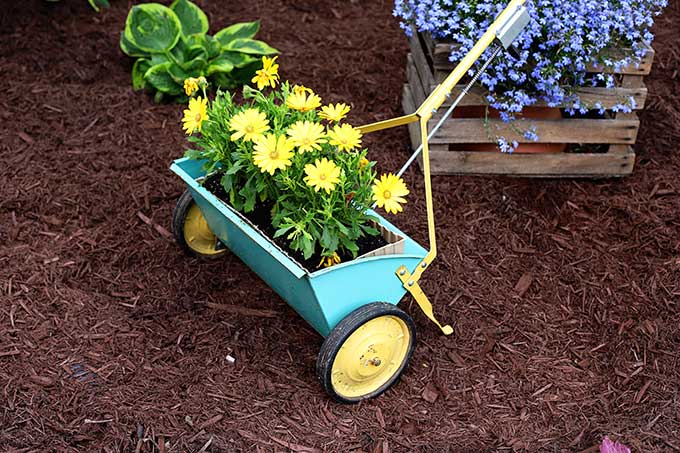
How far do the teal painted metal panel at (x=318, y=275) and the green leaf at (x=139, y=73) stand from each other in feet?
4.70

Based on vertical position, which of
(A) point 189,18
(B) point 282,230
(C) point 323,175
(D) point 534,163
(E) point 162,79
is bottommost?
(D) point 534,163

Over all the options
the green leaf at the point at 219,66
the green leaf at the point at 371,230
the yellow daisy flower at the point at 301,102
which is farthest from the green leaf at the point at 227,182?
the green leaf at the point at 219,66

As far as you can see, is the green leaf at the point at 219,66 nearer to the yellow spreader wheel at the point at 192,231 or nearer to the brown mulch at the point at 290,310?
the brown mulch at the point at 290,310

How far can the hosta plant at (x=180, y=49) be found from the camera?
3729mm

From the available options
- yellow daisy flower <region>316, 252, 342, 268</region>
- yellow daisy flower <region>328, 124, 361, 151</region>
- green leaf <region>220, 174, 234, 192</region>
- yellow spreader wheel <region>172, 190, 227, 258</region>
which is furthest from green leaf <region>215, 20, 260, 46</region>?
yellow daisy flower <region>316, 252, 342, 268</region>

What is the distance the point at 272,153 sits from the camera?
2.18 meters

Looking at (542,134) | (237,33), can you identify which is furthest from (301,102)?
(237,33)

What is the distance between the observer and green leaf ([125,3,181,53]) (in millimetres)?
3742

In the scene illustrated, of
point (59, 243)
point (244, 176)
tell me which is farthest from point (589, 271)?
point (59, 243)

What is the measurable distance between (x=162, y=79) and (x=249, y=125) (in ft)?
5.47

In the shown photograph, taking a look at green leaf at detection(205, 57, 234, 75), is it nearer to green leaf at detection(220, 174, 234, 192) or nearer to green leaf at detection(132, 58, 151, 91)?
green leaf at detection(132, 58, 151, 91)

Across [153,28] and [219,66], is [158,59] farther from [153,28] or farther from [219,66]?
[219,66]

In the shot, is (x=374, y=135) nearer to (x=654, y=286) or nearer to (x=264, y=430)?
(x=654, y=286)

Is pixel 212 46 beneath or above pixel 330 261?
beneath
